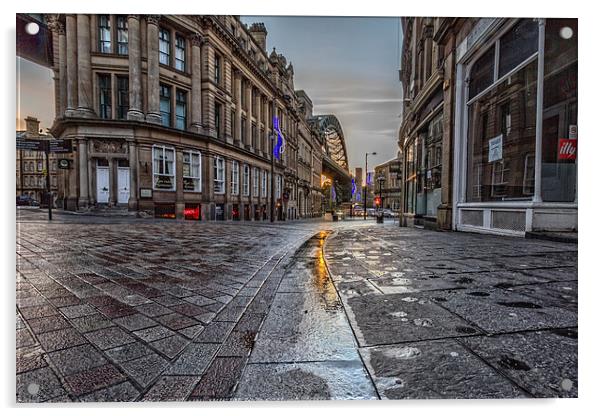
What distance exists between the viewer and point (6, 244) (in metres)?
1.24

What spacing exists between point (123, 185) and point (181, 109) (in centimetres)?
177

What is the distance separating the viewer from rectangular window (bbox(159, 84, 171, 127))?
13.5 feet

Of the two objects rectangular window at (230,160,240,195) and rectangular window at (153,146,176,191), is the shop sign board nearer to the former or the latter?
rectangular window at (153,146,176,191)

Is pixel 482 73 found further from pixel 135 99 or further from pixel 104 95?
pixel 104 95

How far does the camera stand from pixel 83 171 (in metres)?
3.25

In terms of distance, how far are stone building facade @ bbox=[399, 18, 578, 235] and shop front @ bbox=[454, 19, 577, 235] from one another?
0.05ft

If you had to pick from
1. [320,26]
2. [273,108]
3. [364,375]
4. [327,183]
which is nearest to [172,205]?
[320,26]

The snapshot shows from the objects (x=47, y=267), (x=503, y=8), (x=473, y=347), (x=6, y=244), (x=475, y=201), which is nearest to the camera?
(x=473, y=347)

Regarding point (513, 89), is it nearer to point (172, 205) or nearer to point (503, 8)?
point (503, 8)

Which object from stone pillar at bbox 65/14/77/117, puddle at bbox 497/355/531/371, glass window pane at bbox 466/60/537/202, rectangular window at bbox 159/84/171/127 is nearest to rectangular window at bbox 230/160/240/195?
rectangular window at bbox 159/84/171/127

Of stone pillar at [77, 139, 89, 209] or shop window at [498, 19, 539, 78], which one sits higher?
shop window at [498, 19, 539, 78]
